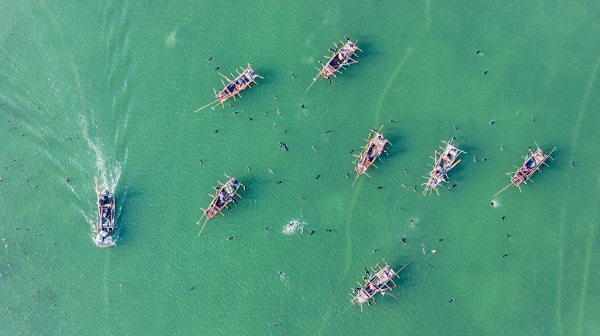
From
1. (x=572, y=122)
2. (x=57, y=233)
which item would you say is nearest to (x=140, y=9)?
(x=57, y=233)

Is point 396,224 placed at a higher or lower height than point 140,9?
lower

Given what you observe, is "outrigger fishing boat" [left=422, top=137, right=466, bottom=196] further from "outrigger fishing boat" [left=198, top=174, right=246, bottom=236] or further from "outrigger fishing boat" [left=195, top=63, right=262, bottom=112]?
"outrigger fishing boat" [left=195, top=63, right=262, bottom=112]

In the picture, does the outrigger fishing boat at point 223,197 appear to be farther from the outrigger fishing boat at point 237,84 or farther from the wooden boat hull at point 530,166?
the wooden boat hull at point 530,166

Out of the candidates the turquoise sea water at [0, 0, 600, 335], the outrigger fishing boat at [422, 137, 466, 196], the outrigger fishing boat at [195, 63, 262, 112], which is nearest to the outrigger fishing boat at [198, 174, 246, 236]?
Result: the turquoise sea water at [0, 0, 600, 335]

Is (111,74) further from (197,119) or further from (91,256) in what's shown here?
(91,256)

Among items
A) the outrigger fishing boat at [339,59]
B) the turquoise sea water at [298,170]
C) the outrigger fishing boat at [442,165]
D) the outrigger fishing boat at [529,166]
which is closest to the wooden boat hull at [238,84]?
the turquoise sea water at [298,170]

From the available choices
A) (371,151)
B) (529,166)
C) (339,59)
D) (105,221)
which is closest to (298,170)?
(371,151)
